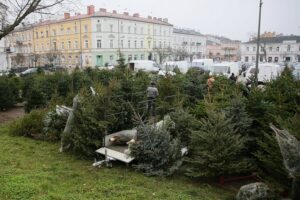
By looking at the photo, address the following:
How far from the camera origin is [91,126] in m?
9.38

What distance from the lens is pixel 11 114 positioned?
18.2 metres

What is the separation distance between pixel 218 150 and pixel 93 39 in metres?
63.9

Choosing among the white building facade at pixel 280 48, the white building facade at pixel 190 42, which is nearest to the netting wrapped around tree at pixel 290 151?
the white building facade at pixel 280 48

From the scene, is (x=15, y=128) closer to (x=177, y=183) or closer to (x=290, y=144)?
(x=177, y=183)

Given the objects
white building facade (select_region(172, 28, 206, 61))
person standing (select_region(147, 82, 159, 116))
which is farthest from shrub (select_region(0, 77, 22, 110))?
white building facade (select_region(172, 28, 206, 61))

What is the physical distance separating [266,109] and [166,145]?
3.11m

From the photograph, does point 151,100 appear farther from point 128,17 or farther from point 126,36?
point 128,17

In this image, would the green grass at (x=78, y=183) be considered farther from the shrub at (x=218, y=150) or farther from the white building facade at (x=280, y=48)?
the white building facade at (x=280, y=48)

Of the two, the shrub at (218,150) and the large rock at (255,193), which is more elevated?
the shrub at (218,150)

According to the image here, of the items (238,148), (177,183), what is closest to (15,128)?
(177,183)

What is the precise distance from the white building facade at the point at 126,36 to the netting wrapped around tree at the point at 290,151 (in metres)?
54.9

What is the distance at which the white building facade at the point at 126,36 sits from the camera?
69312 mm

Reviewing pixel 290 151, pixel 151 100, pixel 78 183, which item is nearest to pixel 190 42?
pixel 151 100

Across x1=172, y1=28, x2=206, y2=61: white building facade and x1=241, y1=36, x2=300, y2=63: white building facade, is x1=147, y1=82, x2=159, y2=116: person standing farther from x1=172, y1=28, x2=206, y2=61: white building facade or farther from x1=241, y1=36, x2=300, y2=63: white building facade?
x1=172, y1=28, x2=206, y2=61: white building facade
